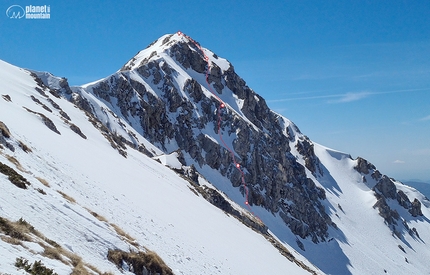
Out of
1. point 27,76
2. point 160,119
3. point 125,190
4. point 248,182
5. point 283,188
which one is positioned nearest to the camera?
point 125,190

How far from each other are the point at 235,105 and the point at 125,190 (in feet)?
336

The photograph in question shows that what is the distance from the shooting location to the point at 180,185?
40500 millimetres

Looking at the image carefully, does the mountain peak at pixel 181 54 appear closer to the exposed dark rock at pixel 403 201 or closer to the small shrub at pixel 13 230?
the small shrub at pixel 13 230

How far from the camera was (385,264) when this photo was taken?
97812 millimetres

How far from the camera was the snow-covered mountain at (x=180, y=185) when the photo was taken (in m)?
11.8

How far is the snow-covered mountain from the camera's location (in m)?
11.8

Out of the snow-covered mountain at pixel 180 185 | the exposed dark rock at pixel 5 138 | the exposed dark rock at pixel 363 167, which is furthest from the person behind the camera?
the exposed dark rock at pixel 363 167

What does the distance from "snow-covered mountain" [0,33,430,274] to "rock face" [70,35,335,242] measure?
17.2 inches

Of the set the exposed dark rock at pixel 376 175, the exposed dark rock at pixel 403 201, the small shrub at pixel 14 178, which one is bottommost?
the small shrub at pixel 14 178

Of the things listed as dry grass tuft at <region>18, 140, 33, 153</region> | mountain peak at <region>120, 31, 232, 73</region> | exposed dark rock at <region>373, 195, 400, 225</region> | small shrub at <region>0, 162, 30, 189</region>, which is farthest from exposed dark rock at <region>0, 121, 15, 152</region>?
exposed dark rock at <region>373, 195, 400, 225</region>

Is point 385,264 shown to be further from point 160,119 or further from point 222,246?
point 222,246

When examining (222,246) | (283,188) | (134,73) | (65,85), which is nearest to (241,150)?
(283,188)

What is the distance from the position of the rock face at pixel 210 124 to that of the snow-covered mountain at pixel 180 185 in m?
0.44

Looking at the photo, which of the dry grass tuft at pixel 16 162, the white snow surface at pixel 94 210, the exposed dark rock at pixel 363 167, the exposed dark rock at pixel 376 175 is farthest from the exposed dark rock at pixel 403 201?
the dry grass tuft at pixel 16 162
